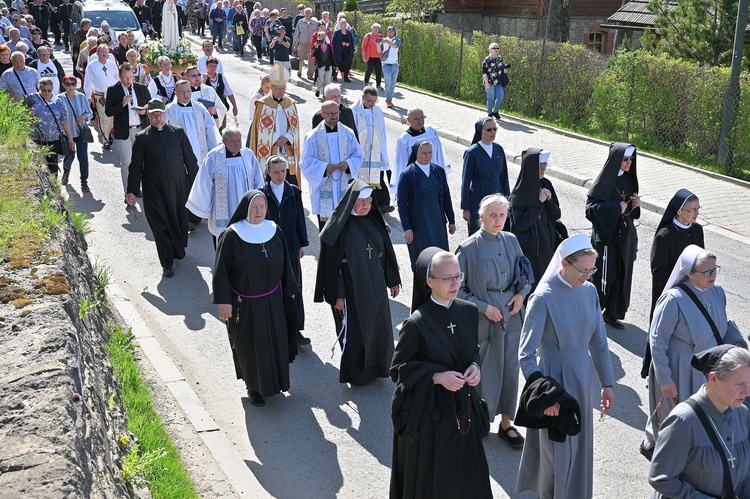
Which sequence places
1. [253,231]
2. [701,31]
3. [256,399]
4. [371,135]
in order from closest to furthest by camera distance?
[253,231] → [256,399] → [371,135] → [701,31]

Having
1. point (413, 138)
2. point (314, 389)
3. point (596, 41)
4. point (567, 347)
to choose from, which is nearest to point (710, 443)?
point (567, 347)

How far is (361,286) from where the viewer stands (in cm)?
824

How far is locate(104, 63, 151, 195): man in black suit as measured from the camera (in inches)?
565

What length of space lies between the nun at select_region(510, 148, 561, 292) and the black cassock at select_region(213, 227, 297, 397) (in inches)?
93.6

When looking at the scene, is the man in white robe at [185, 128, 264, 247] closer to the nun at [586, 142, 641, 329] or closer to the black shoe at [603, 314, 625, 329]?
the nun at [586, 142, 641, 329]

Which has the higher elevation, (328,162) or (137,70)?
(137,70)

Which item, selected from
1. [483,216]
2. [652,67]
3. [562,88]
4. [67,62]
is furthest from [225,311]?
[67,62]

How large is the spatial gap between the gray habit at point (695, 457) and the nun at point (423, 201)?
17.7ft

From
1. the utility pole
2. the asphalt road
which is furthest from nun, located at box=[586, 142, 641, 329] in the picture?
the utility pole

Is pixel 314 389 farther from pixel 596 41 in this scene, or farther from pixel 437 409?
pixel 596 41

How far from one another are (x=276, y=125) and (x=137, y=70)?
5.10m

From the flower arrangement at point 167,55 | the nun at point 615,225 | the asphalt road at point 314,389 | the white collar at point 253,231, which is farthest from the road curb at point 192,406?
the flower arrangement at point 167,55

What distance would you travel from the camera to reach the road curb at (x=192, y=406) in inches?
265

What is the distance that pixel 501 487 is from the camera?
267 inches
